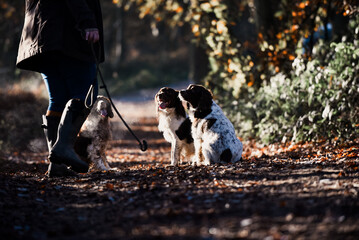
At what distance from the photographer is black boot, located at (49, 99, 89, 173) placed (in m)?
4.67

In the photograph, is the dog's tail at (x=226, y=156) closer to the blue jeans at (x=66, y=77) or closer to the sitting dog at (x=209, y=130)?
the sitting dog at (x=209, y=130)

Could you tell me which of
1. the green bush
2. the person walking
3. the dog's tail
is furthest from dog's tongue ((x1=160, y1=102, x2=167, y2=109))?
the green bush

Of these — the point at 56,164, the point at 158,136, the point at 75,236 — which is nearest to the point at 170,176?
the point at 56,164

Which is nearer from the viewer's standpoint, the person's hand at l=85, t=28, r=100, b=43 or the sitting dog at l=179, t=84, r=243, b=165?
the person's hand at l=85, t=28, r=100, b=43

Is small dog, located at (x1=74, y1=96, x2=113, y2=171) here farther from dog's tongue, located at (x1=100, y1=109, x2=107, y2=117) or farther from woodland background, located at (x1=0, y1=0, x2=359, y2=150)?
woodland background, located at (x1=0, y1=0, x2=359, y2=150)


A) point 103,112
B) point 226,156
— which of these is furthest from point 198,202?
point 103,112

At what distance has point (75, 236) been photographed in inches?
118

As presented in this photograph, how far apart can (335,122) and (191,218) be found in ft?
14.3

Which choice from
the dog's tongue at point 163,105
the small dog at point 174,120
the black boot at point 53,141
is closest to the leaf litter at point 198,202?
the black boot at point 53,141

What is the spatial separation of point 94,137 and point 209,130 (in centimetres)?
156

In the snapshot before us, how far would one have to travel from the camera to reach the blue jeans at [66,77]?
192 inches

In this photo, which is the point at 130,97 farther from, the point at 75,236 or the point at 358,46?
the point at 75,236

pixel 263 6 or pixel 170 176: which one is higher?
pixel 263 6

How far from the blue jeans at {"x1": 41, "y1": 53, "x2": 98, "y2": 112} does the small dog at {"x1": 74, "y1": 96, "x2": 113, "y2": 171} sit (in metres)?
0.84
